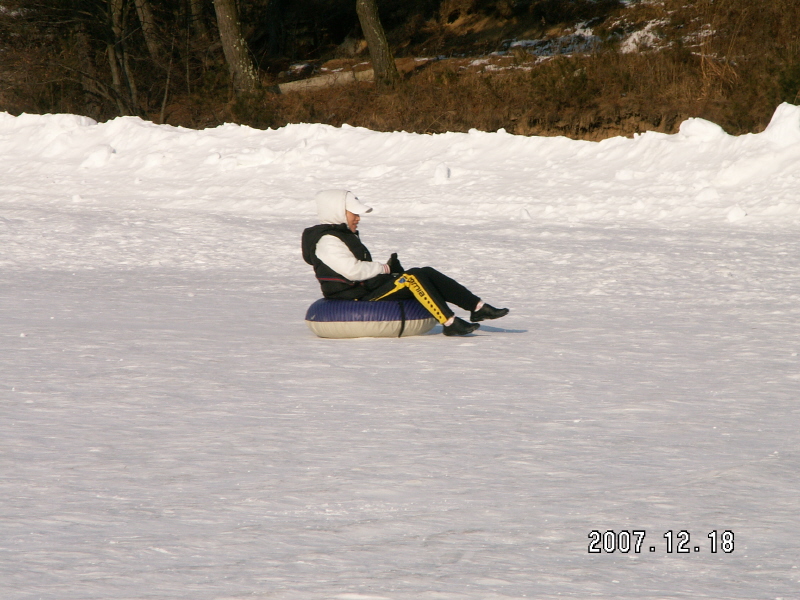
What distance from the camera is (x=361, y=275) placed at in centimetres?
748

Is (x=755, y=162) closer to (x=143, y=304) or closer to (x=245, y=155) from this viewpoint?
(x=245, y=155)

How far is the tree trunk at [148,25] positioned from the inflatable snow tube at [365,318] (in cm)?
2182

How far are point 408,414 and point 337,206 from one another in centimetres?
272

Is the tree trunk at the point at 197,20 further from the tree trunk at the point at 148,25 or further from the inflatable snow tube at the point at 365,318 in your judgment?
the inflatable snow tube at the point at 365,318

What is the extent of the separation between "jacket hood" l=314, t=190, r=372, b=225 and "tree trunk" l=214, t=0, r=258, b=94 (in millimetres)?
A: 17926

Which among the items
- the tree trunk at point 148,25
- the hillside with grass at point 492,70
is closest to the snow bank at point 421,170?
the hillside with grass at point 492,70

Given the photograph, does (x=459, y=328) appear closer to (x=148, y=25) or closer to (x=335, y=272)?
(x=335, y=272)

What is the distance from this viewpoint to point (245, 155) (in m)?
18.9

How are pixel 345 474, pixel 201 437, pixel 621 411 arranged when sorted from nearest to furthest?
pixel 345 474 → pixel 201 437 → pixel 621 411

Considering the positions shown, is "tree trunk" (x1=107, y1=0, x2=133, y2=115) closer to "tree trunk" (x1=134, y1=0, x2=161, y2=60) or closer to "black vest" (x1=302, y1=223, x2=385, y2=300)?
"tree trunk" (x1=134, y1=0, x2=161, y2=60)

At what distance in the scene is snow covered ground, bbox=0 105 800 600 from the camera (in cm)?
321

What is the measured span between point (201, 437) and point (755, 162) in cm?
1273

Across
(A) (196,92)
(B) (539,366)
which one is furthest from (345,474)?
(A) (196,92)

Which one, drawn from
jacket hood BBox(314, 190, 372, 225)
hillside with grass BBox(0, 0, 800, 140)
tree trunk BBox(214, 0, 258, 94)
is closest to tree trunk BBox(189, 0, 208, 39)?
hillside with grass BBox(0, 0, 800, 140)
